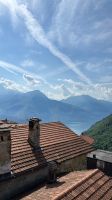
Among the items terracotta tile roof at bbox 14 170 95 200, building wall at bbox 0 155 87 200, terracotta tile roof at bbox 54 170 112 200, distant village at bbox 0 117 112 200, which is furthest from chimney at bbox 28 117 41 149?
terracotta tile roof at bbox 54 170 112 200

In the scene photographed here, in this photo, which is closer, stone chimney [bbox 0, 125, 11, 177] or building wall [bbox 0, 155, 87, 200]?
stone chimney [bbox 0, 125, 11, 177]

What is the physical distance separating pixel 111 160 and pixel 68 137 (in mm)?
12557

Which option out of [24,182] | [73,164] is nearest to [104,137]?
[73,164]

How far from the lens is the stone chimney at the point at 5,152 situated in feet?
61.7

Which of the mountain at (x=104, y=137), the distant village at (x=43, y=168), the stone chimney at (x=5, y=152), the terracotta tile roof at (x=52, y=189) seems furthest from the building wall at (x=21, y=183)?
the mountain at (x=104, y=137)

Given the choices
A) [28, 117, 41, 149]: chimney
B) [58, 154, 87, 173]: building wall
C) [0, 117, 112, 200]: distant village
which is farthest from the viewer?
[58, 154, 87, 173]: building wall

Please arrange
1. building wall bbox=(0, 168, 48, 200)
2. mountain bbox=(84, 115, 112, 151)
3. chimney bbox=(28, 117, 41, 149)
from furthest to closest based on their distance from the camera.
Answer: mountain bbox=(84, 115, 112, 151) < chimney bbox=(28, 117, 41, 149) < building wall bbox=(0, 168, 48, 200)

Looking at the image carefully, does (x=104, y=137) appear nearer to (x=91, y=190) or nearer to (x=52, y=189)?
(x=91, y=190)

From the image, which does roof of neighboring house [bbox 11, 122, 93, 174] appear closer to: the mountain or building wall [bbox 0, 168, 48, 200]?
building wall [bbox 0, 168, 48, 200]

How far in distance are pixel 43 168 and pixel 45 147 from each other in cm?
269

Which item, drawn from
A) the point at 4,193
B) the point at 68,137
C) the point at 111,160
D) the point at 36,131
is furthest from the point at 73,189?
the point at 111,160

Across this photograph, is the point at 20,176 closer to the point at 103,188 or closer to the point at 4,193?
the point at 4,193

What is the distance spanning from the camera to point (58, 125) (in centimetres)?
3189

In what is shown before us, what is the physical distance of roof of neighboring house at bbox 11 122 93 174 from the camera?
21328mm
